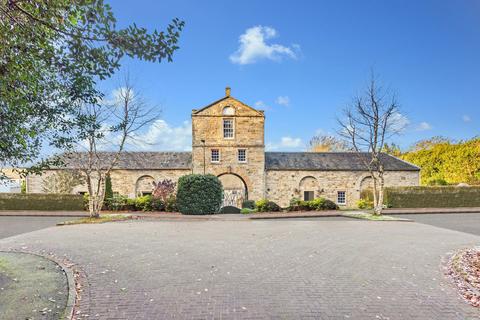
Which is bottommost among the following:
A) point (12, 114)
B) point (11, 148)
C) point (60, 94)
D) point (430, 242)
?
point (430, 242)

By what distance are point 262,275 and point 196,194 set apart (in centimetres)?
1471

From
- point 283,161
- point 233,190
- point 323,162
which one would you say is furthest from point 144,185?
point 323,162

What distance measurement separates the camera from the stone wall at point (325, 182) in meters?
29.8

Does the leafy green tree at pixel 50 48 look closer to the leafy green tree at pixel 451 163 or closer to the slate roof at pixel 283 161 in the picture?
the slate roof at pixel 283 161

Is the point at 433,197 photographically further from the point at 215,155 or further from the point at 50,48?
the point at 50,48

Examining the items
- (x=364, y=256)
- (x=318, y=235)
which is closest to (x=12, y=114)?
(x=364, y=256)

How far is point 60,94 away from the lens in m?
6.53

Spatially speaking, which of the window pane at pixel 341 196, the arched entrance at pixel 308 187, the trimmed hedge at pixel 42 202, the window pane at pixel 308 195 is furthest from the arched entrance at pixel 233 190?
the trimmed hedge at pixel 42 202

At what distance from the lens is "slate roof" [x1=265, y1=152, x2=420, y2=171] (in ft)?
98.9

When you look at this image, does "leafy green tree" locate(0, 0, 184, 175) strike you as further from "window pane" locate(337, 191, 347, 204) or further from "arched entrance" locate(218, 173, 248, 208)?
"window pane" locate(337, 191, 347, 204)

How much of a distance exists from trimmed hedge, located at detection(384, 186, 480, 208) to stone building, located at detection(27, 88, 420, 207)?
461cm

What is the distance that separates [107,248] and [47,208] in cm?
1898

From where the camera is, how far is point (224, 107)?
2895 centimetres

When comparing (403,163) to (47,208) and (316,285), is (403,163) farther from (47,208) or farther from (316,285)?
(47,208)
